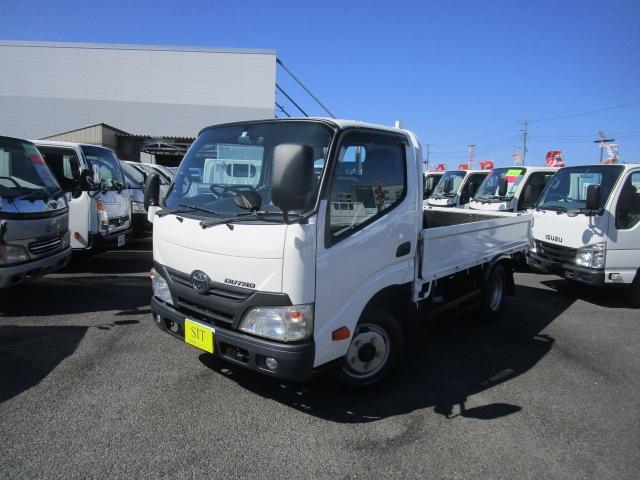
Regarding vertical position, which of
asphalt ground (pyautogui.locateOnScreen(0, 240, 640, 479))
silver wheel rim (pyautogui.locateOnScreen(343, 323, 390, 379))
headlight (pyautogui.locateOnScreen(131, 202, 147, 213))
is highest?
headlight (pyautogui.locateOnScreen(131, 202, 147, 213))

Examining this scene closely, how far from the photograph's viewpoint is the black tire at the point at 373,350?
337cm

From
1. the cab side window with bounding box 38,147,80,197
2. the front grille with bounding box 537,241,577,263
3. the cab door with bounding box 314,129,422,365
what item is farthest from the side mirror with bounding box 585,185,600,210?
the cab side window with bounding box 38,147,80,197

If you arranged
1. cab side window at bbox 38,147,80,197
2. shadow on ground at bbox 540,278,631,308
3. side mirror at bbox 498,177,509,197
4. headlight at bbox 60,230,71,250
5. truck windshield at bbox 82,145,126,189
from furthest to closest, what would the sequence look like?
side mirror at bbox 498,177,509,197
truck windshield at bbox 82,145,126,189
cab side window at bbox 38,147,80,197
shadow on ground at bbox 540,278,631,308
headlight at bbox 60,230,71,250

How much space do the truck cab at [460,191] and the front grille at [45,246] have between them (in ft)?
32.9

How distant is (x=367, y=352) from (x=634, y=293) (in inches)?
196

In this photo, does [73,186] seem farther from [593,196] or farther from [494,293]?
[593,196]

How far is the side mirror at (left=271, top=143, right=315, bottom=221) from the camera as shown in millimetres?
2543

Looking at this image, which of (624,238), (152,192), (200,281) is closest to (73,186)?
(152,192)

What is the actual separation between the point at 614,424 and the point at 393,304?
184 cm

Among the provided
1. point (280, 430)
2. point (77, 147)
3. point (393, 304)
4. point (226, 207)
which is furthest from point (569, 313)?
point (77, 147)

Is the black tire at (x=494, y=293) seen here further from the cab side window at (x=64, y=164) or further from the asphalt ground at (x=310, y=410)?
the cab side window at (x=64, y=164)

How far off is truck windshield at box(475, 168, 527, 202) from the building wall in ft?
83.2

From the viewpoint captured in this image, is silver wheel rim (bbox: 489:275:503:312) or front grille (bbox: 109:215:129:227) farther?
front grille (bbox: 109:215:129:227)

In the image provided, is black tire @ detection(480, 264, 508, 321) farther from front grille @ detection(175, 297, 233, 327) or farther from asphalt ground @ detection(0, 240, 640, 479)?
front grille @ detection(175, 297, 233, 327)
